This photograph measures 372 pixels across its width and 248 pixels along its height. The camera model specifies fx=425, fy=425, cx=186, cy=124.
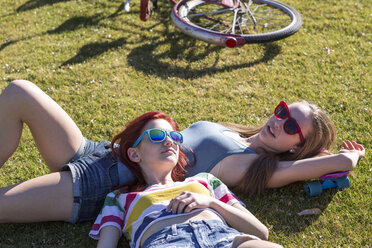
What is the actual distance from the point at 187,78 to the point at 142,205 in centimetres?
316

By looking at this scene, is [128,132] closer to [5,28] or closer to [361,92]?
[361,92]

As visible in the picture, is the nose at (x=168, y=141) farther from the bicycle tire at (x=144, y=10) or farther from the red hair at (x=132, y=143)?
the bicycle tire at (x=144, y=10)

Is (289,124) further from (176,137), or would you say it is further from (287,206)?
(176,137)

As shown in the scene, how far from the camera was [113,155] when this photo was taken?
3.72m

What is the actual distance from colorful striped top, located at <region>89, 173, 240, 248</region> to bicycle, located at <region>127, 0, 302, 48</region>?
3.42 m

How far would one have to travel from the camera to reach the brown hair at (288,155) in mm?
3803

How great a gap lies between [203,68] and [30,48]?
2726 millimetres

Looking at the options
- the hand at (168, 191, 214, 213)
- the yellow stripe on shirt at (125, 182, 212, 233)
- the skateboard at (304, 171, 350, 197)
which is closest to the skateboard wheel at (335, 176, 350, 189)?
the skateboard at (304, 171, 350, 197)

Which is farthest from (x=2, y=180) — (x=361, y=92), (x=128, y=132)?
(x=361, y=92)

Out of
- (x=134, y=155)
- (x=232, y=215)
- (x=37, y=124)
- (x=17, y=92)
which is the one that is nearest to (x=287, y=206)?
(x=232, y=215)

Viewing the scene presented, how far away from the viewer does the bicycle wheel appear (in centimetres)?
647

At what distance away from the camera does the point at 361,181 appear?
14.1 ft

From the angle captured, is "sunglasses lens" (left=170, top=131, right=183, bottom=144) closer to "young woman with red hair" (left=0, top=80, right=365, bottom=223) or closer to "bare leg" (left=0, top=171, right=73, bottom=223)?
"young woman with red hair" (left=0, top=80, right=365, bottom=223)

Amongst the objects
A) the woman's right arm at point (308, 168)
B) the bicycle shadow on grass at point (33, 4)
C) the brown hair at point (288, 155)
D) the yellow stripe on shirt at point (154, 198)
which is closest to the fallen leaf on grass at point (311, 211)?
the woman's right arm at point (308, 168)
